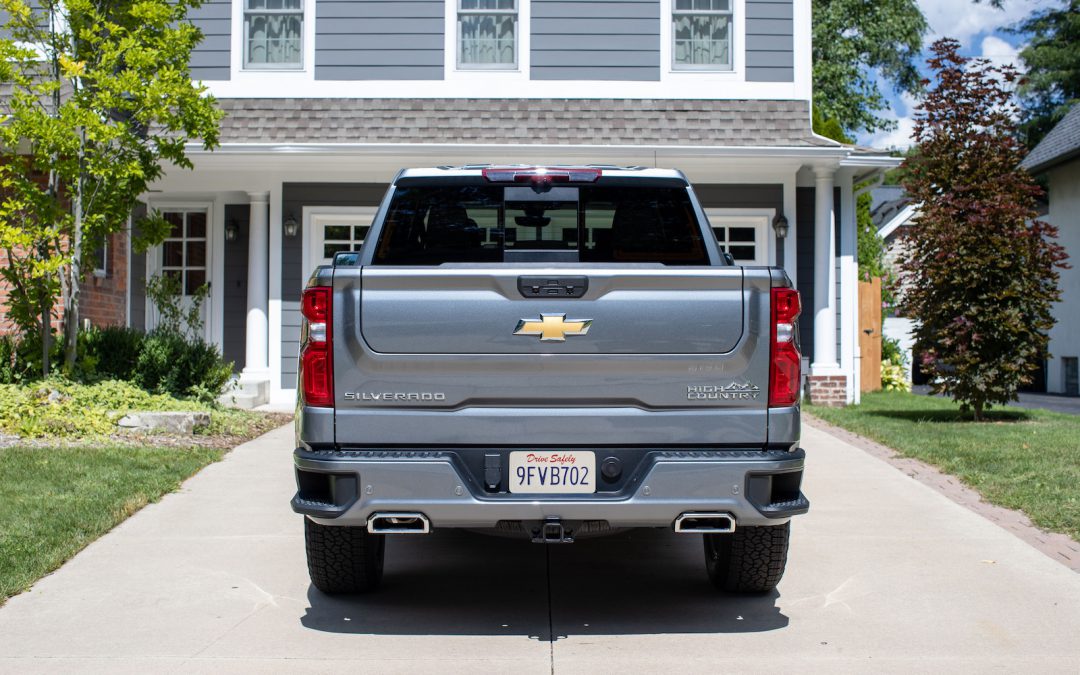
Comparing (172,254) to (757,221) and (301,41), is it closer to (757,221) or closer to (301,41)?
(301,41)

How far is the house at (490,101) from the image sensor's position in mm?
13312

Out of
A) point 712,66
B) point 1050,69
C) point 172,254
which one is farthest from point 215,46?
point 1050,69

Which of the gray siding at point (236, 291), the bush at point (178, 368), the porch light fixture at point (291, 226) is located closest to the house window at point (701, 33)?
the porch light fixture at point (291, 226)

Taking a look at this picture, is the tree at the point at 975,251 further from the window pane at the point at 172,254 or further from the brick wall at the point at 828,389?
the window pane at the point at 172,254

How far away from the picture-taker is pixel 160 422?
941 centimetres

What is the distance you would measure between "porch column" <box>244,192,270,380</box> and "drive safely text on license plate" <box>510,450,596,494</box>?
379 inches

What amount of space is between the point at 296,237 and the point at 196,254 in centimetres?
175

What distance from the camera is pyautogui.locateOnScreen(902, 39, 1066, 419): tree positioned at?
1145cm

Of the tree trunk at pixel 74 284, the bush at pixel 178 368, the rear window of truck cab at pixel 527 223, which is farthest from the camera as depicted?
the bush at pixel 178 368

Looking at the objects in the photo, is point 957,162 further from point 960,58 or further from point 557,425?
point 557,425

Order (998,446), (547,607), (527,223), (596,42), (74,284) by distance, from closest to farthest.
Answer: (547,607)
(527,223)
(998,446)
(74,284)
(596,42)

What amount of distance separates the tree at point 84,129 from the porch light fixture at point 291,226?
293 centimetres

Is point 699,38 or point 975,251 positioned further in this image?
point 699,38

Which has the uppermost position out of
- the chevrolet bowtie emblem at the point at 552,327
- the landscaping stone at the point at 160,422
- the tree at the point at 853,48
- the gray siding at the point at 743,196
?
the tree at the point at 853,48
